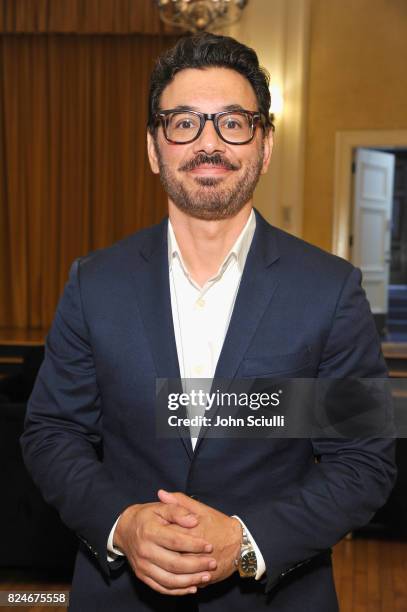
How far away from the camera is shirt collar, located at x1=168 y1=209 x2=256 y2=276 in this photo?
1.27m

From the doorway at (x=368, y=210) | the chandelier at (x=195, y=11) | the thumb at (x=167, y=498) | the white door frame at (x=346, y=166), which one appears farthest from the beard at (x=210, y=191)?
the white door frame at (x=346, y=166)

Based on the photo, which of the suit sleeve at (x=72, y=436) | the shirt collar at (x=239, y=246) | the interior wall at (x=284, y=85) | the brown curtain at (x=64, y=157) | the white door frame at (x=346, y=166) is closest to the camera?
the suit sleeve at (x=72, y=436)

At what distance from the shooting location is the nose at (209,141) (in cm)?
117

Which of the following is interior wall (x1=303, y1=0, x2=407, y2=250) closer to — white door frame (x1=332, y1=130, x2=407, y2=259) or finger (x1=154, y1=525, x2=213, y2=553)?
white door frame (x1=332, y1=130, x2=407, y2=259)

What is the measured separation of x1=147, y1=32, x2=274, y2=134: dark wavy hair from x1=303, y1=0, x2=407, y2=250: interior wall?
6.09 m

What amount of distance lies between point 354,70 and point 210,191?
6360 millimetres

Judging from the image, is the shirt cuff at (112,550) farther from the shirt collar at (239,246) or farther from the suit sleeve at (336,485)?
the shirt collar at (239,246)

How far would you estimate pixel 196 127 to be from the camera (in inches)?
46.8

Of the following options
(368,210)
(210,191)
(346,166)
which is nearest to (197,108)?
(210,191)

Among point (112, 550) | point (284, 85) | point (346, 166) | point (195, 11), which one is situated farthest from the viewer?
point (346, 166)

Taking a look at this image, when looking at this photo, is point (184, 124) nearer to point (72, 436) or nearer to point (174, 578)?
point (72, 436)

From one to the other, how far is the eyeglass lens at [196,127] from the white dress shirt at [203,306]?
162 mm

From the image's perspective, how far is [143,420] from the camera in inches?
46.6

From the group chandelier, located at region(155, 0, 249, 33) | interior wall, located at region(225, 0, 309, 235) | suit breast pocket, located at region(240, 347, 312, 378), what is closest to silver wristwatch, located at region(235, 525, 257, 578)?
suit breast pocket, located at region(240, 347, 312, 378)
